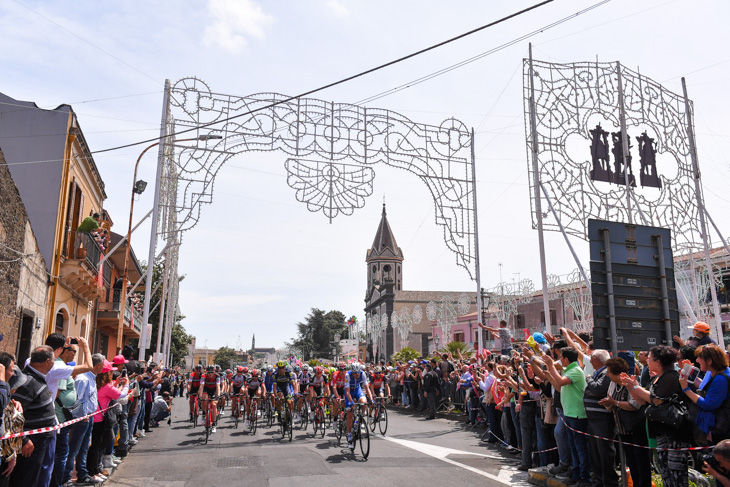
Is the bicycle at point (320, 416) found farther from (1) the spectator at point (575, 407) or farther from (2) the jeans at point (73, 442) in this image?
(1) the spectator at point (575, 407)

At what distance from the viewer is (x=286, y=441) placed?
1327 centimetres

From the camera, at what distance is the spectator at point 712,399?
5469 millimetres

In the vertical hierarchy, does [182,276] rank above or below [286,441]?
above

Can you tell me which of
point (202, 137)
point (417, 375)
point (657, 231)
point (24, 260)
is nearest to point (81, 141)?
point (202, 137)

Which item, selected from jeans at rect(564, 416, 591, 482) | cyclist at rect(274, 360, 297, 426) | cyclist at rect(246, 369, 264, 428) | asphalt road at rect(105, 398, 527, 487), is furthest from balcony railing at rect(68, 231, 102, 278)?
jeans at rect(564, 416, 591, 482)

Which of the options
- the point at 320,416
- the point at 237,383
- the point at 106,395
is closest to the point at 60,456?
the point at 106,395

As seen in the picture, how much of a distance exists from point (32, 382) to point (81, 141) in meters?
14.3

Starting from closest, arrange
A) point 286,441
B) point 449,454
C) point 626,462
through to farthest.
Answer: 1. point 626,462
2. point 449,454
3. point 286,441

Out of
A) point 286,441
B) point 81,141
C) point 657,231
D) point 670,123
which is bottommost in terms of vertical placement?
point 286,441

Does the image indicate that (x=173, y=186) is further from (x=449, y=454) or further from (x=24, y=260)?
(x=449, y=454)

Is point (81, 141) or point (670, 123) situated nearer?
point (81, 141)

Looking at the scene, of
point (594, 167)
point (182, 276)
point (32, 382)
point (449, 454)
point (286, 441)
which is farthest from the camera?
point (182, 276)

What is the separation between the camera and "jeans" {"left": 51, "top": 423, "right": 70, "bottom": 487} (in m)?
7.00

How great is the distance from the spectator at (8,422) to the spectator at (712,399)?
20.7 ft
